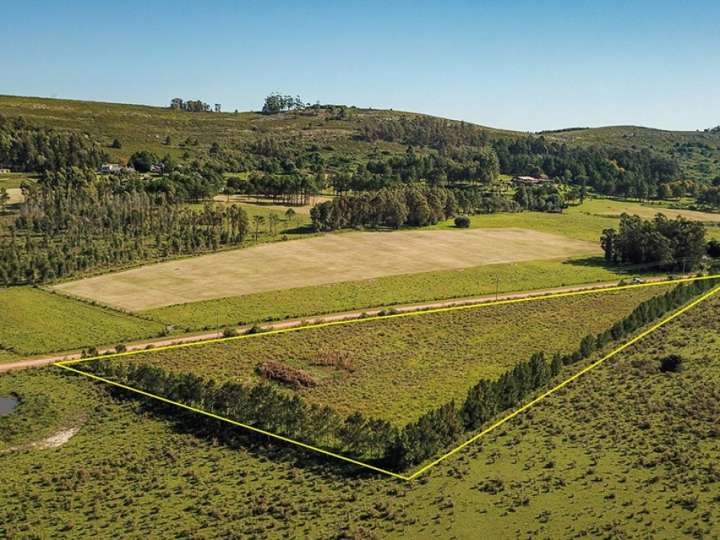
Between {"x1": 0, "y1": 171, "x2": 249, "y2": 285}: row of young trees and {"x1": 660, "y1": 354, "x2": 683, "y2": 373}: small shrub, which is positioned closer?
{"x1": 660, "y1": 354, "x2": 683, "y2": 373}: small shrub

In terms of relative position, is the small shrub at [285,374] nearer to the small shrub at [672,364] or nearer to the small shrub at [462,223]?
the small shrub at [672,364]

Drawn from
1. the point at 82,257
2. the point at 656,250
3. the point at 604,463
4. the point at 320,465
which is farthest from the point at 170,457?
the point at 656,250

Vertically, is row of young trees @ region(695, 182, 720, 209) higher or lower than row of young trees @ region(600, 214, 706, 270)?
higher

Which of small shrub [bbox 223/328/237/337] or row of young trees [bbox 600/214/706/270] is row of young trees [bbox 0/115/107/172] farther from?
row of young trees [bbox 600/214/706/270]

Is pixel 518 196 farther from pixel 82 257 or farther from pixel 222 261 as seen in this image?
pixel 82 257

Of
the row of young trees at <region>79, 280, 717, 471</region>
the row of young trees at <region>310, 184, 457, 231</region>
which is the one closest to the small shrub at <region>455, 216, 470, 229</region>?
the row of young trees at <region>310, 184, 457, 231</region>

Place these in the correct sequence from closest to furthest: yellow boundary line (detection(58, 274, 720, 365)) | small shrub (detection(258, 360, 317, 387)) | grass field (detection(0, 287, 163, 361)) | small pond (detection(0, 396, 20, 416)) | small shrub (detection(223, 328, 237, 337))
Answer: small pond (detection(0, 396, 20, 416)) → small shrub (detection(258, 360, 317, 387)) → yellow boundary line (detection(58, 274, 720, 365)) → grass field (detection(0, 287, 163, 361)) → small shrub (detection(223, 328, 237, 337))

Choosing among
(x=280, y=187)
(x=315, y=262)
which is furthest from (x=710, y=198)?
(x=315, y=262)

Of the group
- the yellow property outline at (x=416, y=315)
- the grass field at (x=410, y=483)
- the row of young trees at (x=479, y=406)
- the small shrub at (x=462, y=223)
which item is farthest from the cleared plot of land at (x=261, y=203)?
the grass field at (x=410, y=483)
